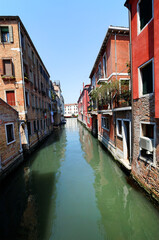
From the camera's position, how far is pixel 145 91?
498 cm

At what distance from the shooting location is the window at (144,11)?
450 cm

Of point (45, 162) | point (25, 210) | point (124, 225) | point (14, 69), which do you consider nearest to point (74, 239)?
point (124, 225)

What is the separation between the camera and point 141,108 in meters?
5.06

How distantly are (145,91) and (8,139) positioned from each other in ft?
28.6

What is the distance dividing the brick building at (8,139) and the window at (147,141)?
7606mm

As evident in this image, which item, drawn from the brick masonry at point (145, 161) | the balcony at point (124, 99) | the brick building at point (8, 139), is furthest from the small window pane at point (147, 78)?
the brick building at point (8, 139)

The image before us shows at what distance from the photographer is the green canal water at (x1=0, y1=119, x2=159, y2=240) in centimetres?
361

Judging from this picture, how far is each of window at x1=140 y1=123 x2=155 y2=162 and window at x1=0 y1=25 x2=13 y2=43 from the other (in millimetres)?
13031

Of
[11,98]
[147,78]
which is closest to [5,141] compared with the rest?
[11,98]

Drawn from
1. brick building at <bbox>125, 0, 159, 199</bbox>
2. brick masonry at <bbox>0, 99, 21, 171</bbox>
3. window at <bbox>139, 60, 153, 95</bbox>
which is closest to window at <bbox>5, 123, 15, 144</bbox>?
brick masonry at <bbox>0, 99, 21, 171</bbox>

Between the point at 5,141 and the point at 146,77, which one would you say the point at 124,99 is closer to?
the point at 146,77

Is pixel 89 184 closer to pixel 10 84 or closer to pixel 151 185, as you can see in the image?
pixel 151 185

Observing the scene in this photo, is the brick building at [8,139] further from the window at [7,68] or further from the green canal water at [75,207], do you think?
the window at [7,68]

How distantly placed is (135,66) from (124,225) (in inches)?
254
